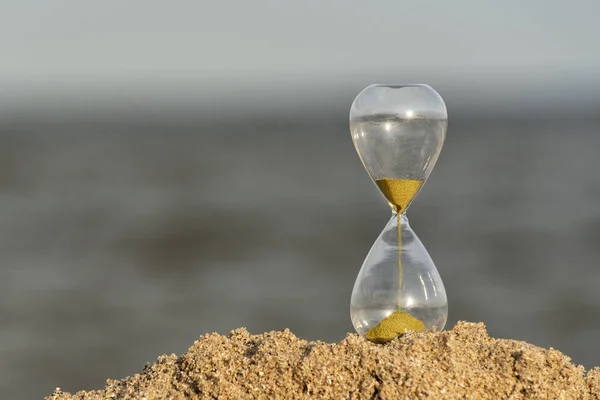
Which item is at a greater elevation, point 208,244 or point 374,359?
point 208,244

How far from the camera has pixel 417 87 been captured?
12.8ft

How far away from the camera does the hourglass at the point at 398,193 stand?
3838 millimetres

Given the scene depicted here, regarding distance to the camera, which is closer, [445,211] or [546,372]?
[546,372]

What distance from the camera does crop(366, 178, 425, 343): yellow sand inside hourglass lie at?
3.90 meters

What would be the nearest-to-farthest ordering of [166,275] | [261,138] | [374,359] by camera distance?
1. [374,359]
2. [166,275]
3. [261,138]

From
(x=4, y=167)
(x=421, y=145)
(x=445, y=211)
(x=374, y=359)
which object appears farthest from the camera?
(x=4, y=167)

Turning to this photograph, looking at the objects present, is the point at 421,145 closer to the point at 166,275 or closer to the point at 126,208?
the point at 166,275

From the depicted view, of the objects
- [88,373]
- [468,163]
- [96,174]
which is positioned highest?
[468,163]

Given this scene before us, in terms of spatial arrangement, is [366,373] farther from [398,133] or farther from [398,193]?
[398,133]

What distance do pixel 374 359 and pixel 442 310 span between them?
2.17 ft

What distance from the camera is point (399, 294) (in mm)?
3959

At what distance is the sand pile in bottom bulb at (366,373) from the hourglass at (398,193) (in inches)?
9.2

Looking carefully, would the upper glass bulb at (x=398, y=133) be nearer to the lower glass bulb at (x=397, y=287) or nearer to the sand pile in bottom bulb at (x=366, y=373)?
the lower glass bulb at (x=397, y=287)

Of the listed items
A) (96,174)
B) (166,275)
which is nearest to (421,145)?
(166,275)
